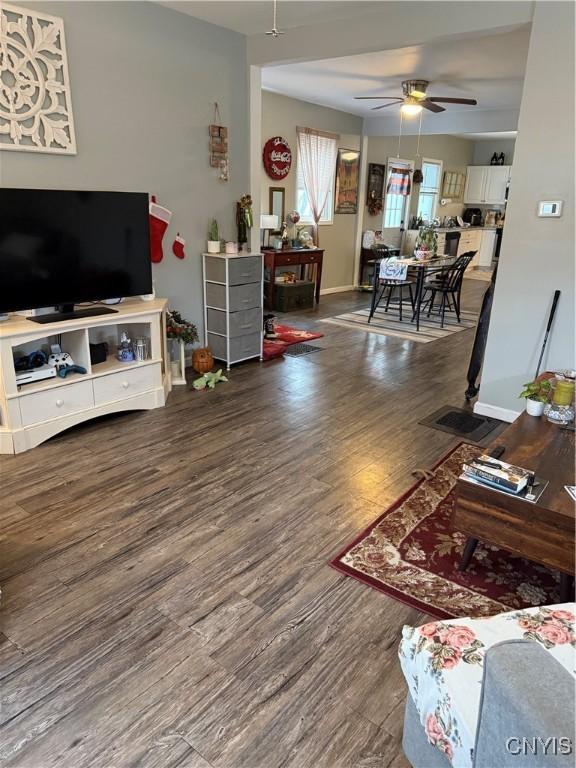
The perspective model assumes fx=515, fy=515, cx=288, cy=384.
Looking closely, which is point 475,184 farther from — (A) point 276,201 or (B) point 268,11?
(B) point 268,11

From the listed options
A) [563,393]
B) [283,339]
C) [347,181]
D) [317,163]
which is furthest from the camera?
[347,181]

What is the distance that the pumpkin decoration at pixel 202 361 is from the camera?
14.4 feet

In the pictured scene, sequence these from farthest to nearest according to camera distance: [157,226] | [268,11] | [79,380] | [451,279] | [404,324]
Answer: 1. [451,279]
2. [404,324]
3. [157,226]
4. [268,11]
5. [79,380]

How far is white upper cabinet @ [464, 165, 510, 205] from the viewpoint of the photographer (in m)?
11.6

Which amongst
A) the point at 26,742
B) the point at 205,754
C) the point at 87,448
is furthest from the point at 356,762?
the point at 87,448

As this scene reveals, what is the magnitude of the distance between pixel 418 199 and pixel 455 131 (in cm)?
277

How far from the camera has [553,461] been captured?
2109mm

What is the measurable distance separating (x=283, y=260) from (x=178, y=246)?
8.93 ft

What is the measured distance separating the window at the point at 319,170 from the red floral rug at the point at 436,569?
6.02 m

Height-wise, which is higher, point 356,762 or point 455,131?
point 455,131

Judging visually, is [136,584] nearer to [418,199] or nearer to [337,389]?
[337,389]

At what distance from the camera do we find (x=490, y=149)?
11.9 meters

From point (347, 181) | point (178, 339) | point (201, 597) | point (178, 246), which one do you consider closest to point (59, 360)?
point (178, 339)

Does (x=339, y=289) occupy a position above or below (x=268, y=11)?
below
